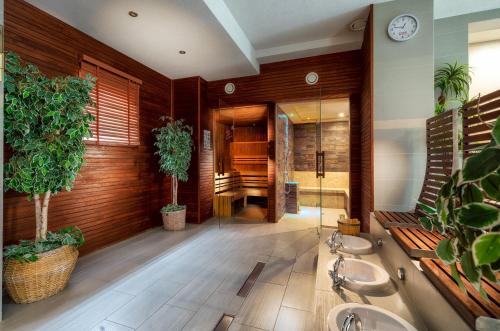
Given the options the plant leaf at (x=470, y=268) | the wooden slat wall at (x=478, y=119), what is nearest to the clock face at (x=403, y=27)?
the wooden slat wall at (x=478, y=119)

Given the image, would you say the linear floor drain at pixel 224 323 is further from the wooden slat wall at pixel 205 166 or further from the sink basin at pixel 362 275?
the wooden slat wall at pixel 205 166

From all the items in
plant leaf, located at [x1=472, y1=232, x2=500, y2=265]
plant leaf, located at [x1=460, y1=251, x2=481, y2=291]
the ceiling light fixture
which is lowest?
plant leaf, located at [x1=460, y1=251, x2=481, y2=291]

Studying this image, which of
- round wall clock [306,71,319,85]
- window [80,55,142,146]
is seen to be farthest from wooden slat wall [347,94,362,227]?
window [80,55,142,146]

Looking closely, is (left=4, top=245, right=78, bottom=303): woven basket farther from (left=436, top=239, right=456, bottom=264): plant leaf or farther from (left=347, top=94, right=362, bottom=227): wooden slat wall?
(left=347, top=94, right=362, bottom=227): wooden slat wall

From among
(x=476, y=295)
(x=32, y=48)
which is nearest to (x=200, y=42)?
(x=32, y=48)

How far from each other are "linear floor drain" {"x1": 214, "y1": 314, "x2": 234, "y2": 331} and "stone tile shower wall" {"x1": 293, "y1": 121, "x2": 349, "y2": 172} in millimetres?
5436

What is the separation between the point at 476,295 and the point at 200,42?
362 centimetres

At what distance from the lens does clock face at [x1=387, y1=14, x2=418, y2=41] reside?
260 centimetres

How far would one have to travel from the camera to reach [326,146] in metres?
6.56

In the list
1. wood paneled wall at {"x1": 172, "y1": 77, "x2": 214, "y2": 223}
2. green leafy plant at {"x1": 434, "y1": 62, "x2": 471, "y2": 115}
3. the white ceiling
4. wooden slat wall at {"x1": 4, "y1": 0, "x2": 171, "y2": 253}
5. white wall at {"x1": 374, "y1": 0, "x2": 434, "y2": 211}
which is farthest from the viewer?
wood paneled wall at {"x1": 172, "y1": 77, "x2": 214, "y2": 223}

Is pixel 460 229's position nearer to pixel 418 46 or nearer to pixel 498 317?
pixel 498 317

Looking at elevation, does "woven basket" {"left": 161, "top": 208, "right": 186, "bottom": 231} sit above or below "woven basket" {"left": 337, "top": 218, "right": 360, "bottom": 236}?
below

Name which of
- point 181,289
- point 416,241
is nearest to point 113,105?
point 181,289

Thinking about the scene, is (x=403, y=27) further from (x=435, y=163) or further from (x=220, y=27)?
(x=220, y=27)
